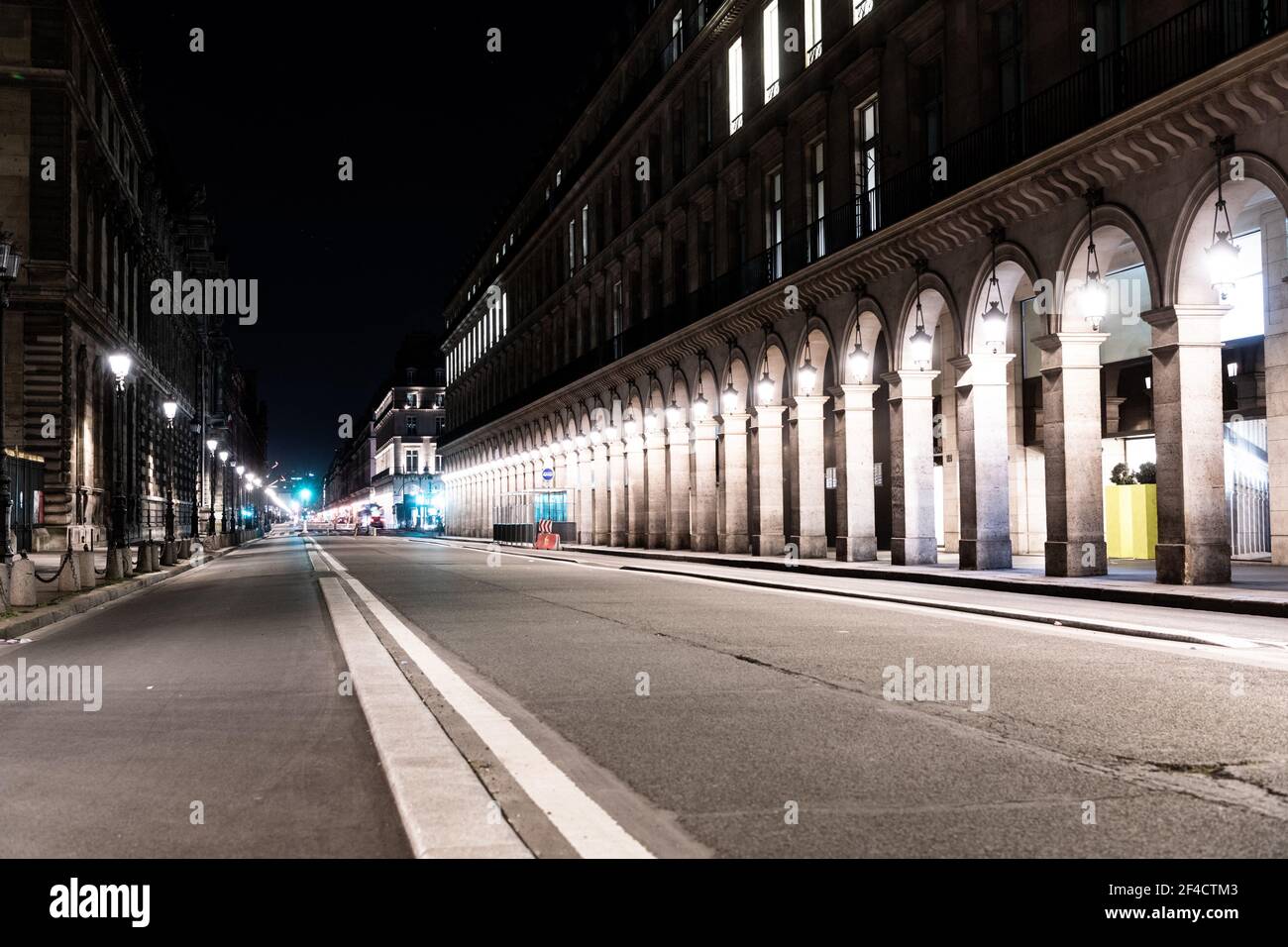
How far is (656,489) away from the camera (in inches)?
1759

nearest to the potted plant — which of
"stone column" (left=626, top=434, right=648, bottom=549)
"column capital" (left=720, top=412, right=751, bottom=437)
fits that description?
"column capital" (left=720, top=412, right=751, bottom=437)

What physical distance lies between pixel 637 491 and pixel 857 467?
63.7 feet

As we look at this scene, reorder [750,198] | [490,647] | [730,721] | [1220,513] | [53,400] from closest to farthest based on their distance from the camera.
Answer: [730,721]
[490,647]
[1220,513]
[750,198]
[53,400]

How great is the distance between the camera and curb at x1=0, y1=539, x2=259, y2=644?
47.2 feet

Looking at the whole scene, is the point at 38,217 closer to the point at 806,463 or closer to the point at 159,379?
the point at 159,379

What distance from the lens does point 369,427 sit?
19050cm

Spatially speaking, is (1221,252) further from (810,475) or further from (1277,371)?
(810,475)

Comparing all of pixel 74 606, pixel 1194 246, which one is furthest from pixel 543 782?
pixel 1194 246

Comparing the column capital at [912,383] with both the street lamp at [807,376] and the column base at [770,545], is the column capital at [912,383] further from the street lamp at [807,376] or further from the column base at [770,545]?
the column base at [770,545]

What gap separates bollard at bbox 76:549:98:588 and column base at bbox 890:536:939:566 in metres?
16.0

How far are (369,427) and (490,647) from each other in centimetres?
18392

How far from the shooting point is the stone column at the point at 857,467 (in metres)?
28.5

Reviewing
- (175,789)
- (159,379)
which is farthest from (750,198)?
(159,379)

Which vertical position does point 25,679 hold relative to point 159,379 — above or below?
below
